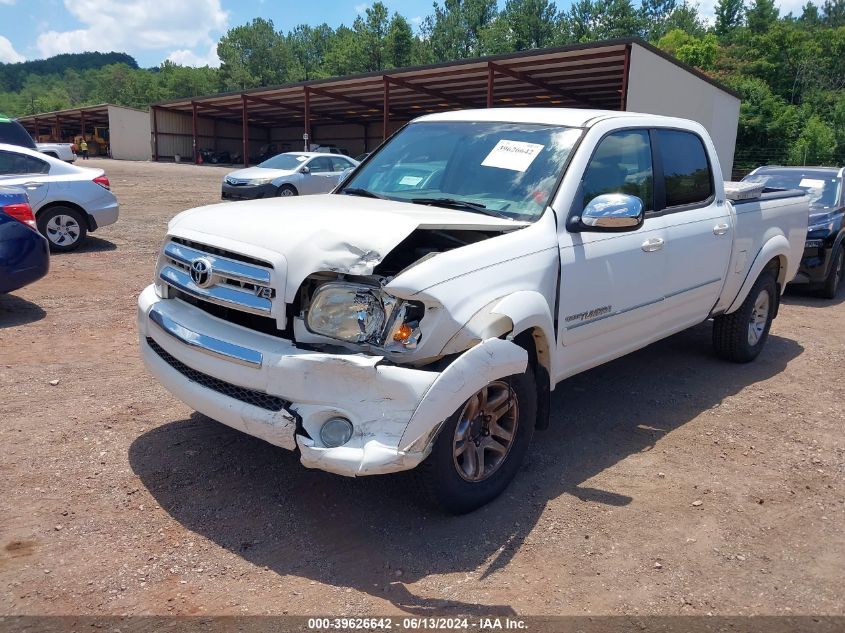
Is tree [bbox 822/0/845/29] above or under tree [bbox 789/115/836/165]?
above

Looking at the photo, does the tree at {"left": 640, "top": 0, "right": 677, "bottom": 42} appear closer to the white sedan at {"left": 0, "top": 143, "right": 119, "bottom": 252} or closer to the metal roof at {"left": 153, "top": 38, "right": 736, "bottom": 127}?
the metal roof at {"left": 153, "top": 38, "right": 736, "bottom": 127}

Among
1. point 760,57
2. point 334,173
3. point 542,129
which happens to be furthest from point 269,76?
point 542,129

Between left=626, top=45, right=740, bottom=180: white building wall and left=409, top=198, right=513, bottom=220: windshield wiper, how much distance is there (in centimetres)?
1845

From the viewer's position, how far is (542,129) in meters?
4.36

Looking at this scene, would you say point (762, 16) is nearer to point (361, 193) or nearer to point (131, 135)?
point (131, 135)

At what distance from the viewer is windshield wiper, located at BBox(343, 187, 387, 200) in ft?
14.7

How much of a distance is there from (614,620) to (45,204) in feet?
31.9

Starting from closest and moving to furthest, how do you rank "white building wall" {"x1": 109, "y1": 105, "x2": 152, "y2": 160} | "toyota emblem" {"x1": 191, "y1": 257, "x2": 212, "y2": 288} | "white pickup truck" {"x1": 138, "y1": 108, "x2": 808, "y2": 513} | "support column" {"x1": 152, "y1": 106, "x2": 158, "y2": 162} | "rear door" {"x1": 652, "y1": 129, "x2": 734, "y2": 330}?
"white pickup truck" {"x1": 138, "y1": 108, "x2": 808, "y2": 513}, "toyota emblem" {"x1": 191, "y1": 257, "x2": 212, "y2": 288}, "rear door" {"x1": 652, "y1": 129, "x2": 734, "y2": 330}, "support column" {"x1": 152, "y1": 106, "x2": 158, "y2": 162}, "white building wall" {"x1": 109, "y1": 105, "x2": 152, "y2": 160}

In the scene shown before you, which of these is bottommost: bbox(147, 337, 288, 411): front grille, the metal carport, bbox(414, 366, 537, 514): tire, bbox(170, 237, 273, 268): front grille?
bbox(414, 366, 537, 514): tire

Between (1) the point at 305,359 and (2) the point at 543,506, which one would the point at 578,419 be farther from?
(1) the point at 305,359

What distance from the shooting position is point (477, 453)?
348cm

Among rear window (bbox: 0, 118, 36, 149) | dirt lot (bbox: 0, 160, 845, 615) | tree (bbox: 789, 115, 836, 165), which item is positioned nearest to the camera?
dirt lot (bbox: 0, 160, 845, 615)

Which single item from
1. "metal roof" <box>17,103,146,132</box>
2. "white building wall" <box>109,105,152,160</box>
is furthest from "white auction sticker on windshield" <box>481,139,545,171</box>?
"metal roof" <box>17,103,146,132</box>

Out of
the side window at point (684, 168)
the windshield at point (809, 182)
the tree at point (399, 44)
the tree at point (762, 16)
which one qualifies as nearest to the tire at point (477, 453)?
the side window at point (684, 168)
